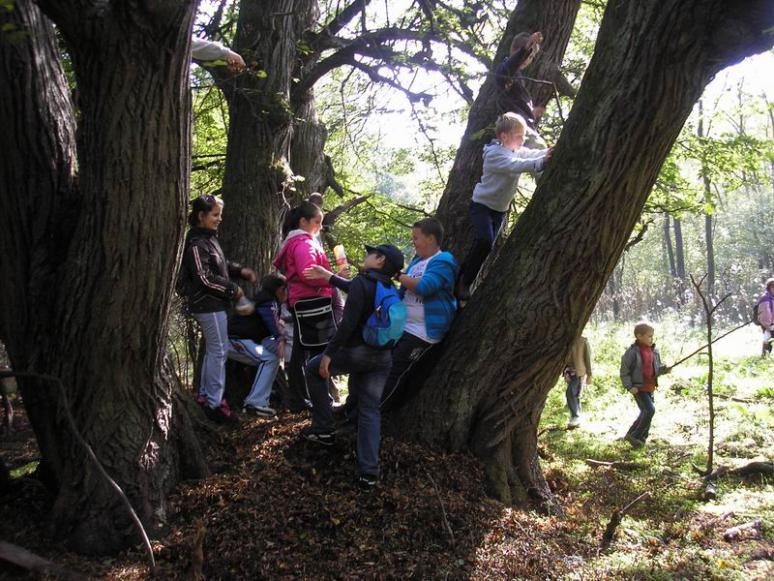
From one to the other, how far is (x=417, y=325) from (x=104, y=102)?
8.53 feet

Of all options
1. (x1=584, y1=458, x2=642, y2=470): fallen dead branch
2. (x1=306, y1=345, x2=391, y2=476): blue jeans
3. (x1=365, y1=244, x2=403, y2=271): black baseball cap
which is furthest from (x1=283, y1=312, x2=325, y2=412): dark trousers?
(x1=584, y1=458, x2=642, y2=470): fallen dead branch

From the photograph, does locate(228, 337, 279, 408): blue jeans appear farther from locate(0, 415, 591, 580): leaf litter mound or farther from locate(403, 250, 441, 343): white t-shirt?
locate(403, 250, 441, 343): white t-shirt

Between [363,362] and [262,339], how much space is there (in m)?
1.69

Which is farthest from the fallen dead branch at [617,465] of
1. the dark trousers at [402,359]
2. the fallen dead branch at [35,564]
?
the fallen dead branch at [35,564]

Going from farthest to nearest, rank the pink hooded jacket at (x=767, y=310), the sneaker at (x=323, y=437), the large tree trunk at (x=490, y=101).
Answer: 1. the pink hooded jacket at (x=767, y=310)
2. the large tree trunk at (x=490, y=101)
3. the sneaker at (x=323, y=437)

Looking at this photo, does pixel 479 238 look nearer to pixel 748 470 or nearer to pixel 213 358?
pixel 213 358

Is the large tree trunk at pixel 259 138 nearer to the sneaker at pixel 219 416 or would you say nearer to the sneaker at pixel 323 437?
the sneaker at pixel 219 416

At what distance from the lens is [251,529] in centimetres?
366

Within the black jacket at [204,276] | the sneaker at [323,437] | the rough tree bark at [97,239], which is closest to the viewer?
the rough tree bark at [97,239]

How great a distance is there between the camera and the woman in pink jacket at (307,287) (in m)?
4.87

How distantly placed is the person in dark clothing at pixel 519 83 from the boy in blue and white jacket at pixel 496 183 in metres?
0.63

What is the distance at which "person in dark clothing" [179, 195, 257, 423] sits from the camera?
15.8 feet

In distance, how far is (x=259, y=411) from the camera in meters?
5.22

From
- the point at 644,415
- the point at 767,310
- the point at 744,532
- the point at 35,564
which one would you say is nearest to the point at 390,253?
the point at 35,564
